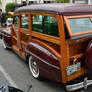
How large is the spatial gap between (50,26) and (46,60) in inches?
29.5

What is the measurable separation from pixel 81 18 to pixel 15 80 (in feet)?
7.25

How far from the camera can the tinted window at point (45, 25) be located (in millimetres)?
2941

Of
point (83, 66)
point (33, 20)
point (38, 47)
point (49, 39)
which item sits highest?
point (33, 20)

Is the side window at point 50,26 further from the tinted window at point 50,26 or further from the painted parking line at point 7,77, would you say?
the painted parking line at point 7,77

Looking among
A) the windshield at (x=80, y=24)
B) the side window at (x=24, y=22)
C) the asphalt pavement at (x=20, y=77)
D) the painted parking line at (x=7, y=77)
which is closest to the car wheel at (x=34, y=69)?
the asphalt pavement at (x=20, y=77)

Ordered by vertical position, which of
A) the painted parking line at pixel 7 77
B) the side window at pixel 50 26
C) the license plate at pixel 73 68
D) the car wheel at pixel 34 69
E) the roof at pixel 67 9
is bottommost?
the painted parking line at pixel 7 77

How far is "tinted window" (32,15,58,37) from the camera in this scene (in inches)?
116

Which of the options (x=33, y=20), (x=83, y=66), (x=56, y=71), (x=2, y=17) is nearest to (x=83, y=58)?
(x=83, y=66)

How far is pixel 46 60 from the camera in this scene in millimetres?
2900

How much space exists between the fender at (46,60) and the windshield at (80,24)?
2.15ft

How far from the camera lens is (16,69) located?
4.31 metres

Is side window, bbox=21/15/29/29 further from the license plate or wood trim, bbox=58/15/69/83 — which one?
the license plate

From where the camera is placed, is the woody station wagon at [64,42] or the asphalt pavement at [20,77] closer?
the woody station wagon at [64,42]

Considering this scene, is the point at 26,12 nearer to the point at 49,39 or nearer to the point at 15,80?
the point at 49,39
